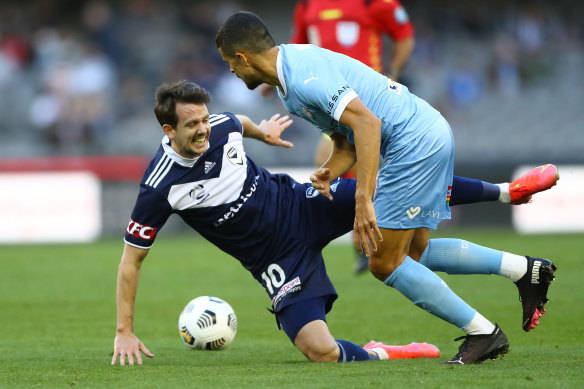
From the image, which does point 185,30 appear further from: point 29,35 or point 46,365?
point 46,365

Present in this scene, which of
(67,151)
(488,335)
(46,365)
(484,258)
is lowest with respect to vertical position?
(46,365)

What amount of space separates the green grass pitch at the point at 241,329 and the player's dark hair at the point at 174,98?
137cm

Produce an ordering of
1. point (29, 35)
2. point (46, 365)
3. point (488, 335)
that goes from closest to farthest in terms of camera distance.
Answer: point (488, 335)
point (46, 365)
point (29, 35)

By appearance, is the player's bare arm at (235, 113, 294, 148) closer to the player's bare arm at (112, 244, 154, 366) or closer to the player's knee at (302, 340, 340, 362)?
the player's bare arm at (112, 244, 154, 366)

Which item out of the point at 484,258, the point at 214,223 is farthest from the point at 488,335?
the point at 214,223

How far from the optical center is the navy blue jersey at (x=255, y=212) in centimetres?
516

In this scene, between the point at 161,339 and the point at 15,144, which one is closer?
the point at 161,339

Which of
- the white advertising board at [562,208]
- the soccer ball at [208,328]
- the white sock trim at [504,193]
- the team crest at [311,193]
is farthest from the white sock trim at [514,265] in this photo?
the white advertising board at [562,208]

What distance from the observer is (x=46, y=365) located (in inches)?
196

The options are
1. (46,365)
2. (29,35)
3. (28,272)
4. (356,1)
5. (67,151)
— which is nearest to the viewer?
(46,365)

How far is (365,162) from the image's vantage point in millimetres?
4301

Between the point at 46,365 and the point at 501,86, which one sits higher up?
the point at 501,86

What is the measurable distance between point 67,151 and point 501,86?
8756 millimetres

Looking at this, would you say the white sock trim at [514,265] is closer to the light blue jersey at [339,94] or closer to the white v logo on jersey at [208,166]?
the light blue jersey at [339,94]
